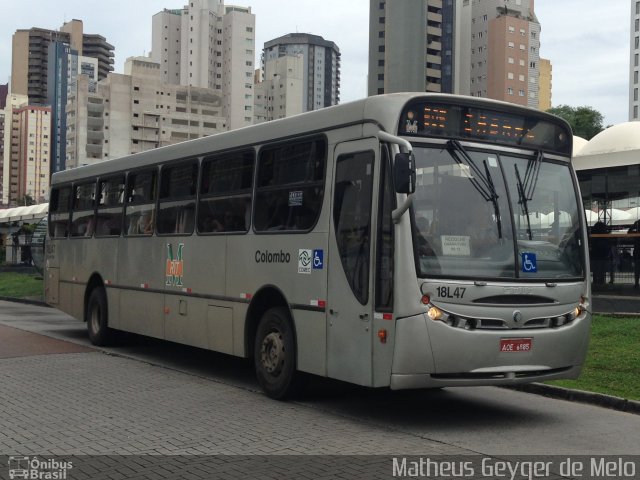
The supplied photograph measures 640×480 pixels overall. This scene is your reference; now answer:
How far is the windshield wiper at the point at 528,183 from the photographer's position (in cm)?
827

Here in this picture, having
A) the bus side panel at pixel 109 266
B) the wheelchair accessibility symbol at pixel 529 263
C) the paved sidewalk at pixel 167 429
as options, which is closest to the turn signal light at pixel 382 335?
the paved sidewalk at pixel 167 429

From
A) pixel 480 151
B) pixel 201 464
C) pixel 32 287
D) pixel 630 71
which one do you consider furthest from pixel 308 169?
pixel 630 71

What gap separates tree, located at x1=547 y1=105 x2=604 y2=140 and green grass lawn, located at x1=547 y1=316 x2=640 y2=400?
8133cm

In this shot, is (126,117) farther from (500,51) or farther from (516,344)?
(516,344)

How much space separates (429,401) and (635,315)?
7270 mm

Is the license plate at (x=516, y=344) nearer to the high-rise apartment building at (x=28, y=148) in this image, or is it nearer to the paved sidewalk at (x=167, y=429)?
the paved sidewalk at (x=167, y=429)

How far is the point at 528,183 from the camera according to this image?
8484 mm

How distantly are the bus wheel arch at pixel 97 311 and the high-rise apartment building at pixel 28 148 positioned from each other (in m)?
168

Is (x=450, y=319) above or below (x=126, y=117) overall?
below

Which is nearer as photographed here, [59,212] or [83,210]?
[83,210]

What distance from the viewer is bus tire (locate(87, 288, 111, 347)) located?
573 inches

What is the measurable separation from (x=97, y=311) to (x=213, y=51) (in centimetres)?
14436

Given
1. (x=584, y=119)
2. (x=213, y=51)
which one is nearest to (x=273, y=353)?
(x=584, y=119)

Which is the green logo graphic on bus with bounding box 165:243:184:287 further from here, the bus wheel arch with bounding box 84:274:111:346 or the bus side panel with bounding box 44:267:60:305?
the bus side panel with bounding box 44:267:60:305
